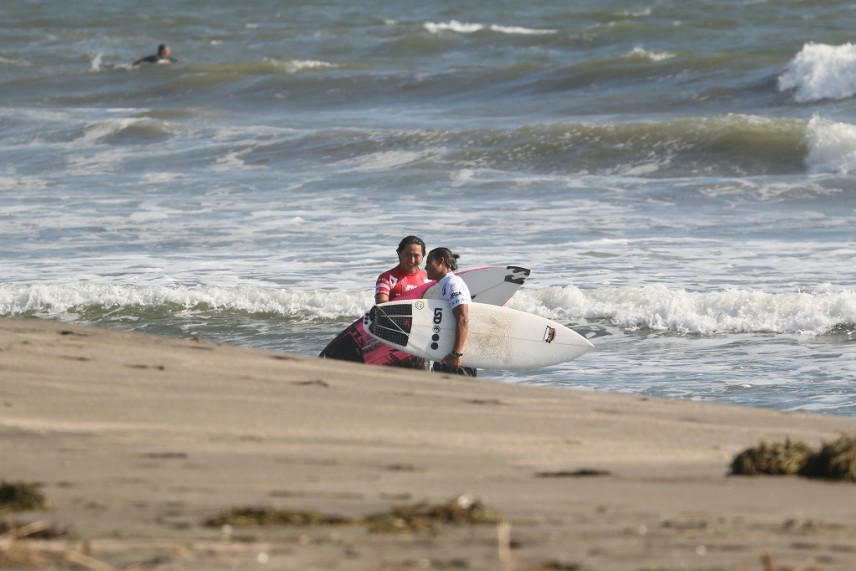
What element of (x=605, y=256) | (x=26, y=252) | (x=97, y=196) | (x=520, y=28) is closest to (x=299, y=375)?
(x=605, y=256)

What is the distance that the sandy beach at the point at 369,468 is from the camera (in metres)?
3.08

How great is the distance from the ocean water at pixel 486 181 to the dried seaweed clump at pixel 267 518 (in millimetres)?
4849

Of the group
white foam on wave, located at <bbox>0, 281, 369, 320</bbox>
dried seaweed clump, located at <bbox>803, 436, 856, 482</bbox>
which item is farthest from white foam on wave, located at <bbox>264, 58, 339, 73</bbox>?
dried seaweed clump, located at <bbox>803, 436, 856, 482</bbox>

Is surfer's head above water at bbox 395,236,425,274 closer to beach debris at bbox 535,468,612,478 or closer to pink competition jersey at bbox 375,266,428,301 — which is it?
pink competition jersey at bbox 375,266,428,301

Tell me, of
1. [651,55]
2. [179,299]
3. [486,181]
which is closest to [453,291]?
[179,299]

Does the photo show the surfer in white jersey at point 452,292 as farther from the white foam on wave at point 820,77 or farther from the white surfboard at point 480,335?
the white foam on wave at point 820,77

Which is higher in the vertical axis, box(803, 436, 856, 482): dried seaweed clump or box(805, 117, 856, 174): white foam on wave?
box(805, 117, 856, 174): white foam on wave

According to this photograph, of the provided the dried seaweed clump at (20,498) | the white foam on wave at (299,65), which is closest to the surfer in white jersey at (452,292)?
the dried seaweed clump at (20,498)

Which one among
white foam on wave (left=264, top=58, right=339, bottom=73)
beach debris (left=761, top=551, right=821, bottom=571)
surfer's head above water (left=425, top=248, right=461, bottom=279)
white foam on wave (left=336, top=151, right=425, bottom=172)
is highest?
white foam on wave (left=264, top=58, right=339, bottom=73)

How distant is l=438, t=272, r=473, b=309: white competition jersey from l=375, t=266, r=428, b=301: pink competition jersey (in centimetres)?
38

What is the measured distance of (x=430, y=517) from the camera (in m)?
3.34

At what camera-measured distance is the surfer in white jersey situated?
303 inches

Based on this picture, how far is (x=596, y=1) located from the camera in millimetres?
36250

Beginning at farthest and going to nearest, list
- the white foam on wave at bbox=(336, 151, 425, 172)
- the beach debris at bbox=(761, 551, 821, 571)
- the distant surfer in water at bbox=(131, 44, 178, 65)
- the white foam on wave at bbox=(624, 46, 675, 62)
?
the distant surfer in water at bbox=(131, 44, 178, 65)
the white foam on wave at bbox=(624, 46, 675, 62)
the white foam on wave at bbox=(336, 151, 425, 172)
the beach debris at bbox=(761, 551, 821, 571)
